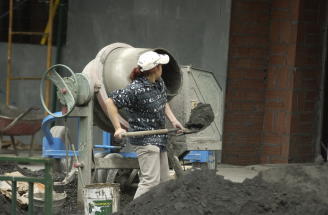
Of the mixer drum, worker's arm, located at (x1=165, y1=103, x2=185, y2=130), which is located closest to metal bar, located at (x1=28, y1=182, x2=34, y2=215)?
worker's arm, located at (x1=165, y1=103, x2=185, y2=130)

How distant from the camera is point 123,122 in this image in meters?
8.41

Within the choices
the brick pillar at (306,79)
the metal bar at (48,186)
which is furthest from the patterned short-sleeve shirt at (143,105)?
the brick pillar at (306,79)

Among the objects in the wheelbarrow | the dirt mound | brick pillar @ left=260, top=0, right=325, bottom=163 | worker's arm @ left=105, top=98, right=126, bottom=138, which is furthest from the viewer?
the wheelbarrow

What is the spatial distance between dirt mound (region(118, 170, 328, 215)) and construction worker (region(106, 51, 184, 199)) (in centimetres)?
121

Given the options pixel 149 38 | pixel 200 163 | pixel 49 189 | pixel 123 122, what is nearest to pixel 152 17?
pixel 149 38

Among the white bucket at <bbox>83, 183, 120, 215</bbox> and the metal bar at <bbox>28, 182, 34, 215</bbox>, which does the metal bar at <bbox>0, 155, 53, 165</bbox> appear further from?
the white bucket at <bbox>83, 183, 120, 215</bbox>

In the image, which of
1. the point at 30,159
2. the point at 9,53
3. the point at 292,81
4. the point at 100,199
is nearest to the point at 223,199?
the point at 30,159

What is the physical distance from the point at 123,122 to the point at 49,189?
3.18 m

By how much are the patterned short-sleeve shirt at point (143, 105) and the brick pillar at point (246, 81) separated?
429 cm

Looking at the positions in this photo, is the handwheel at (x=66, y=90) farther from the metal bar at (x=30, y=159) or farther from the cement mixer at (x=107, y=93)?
the metal bar at (x=30, y=159)

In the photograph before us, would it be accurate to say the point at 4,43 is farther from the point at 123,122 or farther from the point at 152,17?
the point at 123,122

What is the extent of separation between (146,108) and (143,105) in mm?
52

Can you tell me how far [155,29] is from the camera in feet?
40.4

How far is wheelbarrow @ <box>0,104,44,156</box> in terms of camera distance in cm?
1165
